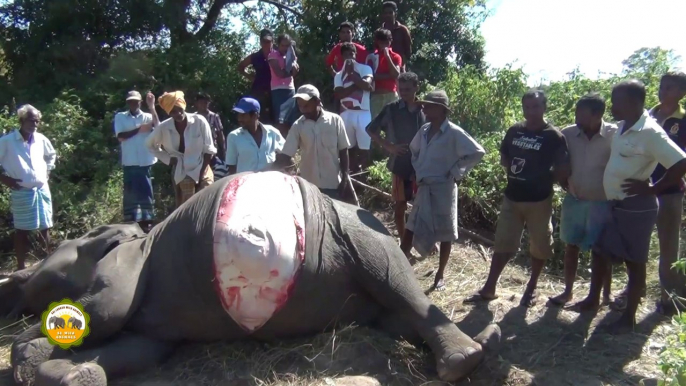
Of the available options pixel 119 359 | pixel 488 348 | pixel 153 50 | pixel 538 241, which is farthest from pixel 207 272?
pixel 153 50

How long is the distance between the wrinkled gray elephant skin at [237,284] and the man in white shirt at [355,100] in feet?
10.6

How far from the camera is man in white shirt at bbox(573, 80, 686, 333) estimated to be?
4.46 m

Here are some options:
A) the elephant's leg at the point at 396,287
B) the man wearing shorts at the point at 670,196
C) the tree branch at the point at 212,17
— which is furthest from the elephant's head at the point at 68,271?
the tree branch at the point at 212,17

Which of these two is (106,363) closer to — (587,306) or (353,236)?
(353,236)

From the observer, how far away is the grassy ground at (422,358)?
413 centimetres

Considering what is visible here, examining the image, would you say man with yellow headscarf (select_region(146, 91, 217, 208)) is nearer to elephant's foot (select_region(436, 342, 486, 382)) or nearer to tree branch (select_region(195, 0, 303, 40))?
elephant's foot (select_region(436, 342, 486, 382))

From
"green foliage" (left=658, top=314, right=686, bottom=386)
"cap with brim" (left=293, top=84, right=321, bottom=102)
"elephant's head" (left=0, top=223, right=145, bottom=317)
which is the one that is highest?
"cap with brim" (left=293, top=84, right=321, bottom=102)

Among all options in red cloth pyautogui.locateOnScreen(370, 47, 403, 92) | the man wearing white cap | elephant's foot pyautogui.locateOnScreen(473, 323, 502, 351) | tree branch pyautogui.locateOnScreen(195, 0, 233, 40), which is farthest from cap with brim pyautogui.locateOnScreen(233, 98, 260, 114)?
tree branch pyautogui.locateOnScreen(195, 0, 233, 40)

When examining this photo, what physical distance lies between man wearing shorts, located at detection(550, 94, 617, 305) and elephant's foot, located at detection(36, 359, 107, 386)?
3542mm

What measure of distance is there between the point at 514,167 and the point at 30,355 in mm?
3644

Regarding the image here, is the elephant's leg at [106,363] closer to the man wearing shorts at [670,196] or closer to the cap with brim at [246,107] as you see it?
the cap with brim at [246,107]

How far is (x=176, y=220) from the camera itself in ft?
14.8

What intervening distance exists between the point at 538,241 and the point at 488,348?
4.32 ft

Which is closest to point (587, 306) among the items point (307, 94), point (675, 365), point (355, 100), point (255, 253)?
point (675, 365)
